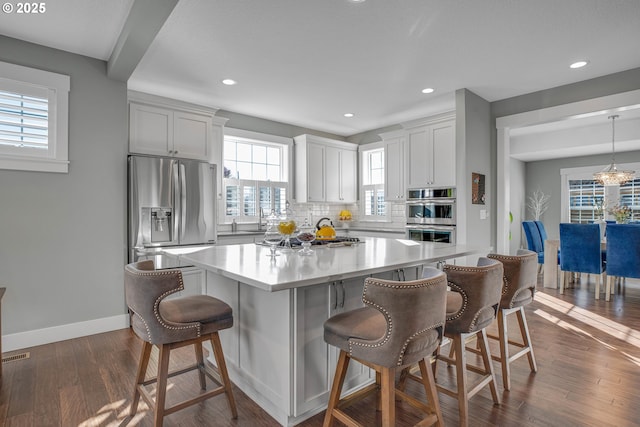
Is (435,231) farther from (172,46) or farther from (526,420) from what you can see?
(172,46)

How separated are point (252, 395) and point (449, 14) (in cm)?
298

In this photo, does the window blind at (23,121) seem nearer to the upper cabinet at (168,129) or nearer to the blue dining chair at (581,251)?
the upper cabinet at (168,129)

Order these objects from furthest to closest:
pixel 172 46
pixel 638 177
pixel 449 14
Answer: pixel 638 177, pixel 172 46, pixel 449 14

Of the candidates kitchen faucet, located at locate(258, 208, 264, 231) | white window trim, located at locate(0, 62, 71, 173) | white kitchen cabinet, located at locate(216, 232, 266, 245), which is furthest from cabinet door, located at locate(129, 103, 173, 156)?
kitchen faucet, located at locate(258, 208, 264, 231)

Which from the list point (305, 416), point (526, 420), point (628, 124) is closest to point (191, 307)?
point (305, 416)

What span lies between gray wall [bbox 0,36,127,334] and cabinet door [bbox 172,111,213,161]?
658mm

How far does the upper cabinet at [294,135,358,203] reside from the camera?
565cm

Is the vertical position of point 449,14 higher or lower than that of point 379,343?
higher

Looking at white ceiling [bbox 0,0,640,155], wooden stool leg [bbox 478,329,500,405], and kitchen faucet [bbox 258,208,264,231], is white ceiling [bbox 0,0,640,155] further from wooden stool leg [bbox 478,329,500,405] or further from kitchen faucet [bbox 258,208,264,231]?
wooden stool leg [bbox 478,329,500,405]

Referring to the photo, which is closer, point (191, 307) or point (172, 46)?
point (191, 307)

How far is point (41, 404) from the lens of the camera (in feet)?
6.76

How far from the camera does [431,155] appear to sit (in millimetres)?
4707

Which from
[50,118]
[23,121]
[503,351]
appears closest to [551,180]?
[503,351]

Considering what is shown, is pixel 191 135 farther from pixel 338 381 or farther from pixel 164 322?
pixel 338 381
